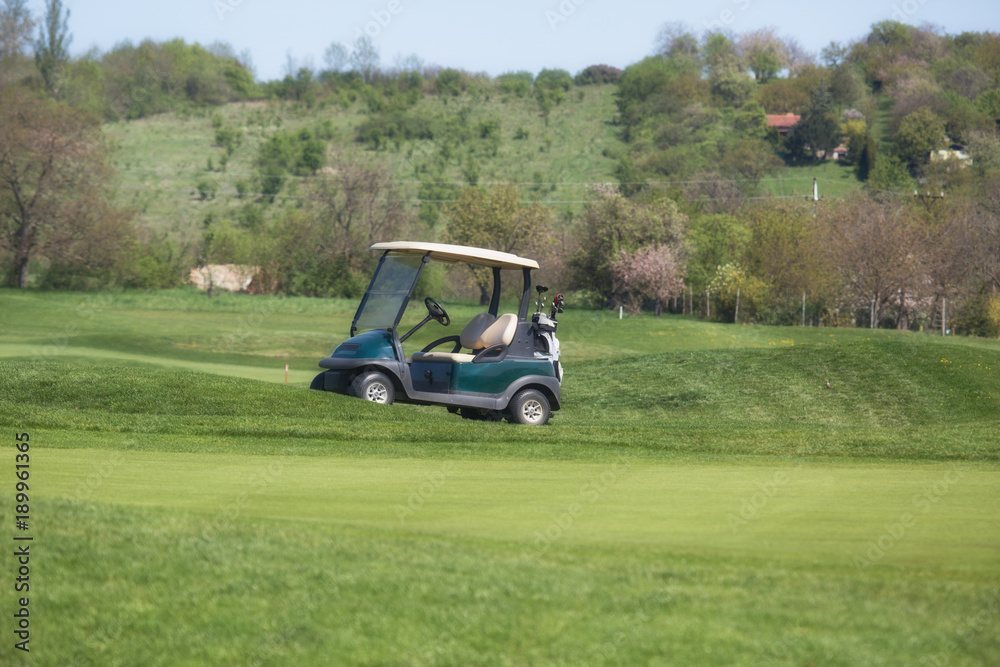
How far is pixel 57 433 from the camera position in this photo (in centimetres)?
1085

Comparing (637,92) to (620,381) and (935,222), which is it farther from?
(620,381)

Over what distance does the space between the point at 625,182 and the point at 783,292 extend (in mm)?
49731

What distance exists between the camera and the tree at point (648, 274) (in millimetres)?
52875

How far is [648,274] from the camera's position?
52781 millimetres

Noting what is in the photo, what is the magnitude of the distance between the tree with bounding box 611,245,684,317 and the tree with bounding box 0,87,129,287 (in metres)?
27.8

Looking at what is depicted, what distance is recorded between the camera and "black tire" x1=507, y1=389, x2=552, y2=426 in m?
13.7

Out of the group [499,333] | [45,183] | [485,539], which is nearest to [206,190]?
[45,183]

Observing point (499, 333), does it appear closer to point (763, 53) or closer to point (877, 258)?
point (877, 258)

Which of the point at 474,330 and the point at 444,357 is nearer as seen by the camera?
the point at 444,357

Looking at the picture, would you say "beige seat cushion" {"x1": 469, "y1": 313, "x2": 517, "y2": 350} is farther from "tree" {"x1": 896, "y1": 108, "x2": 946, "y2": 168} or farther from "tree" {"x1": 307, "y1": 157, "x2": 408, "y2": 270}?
"tree" {"x1": 896, "y1": 108, "x2": 946, "y2": 168}

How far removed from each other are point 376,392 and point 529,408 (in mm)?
2259

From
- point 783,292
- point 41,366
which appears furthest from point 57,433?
point 783,292

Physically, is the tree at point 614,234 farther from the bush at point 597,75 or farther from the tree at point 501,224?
the bush at point 597,75

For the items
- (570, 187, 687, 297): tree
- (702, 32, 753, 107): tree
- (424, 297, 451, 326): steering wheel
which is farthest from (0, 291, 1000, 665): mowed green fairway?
(702, 32, 753, 107): tree
